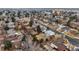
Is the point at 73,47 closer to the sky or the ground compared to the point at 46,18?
closer to the ground

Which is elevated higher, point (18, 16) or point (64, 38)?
point (18, 16)

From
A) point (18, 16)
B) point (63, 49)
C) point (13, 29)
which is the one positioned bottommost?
point (63, 49)

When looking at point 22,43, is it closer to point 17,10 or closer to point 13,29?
point 13,29

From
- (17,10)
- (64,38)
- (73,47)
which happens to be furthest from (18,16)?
(73,47)
